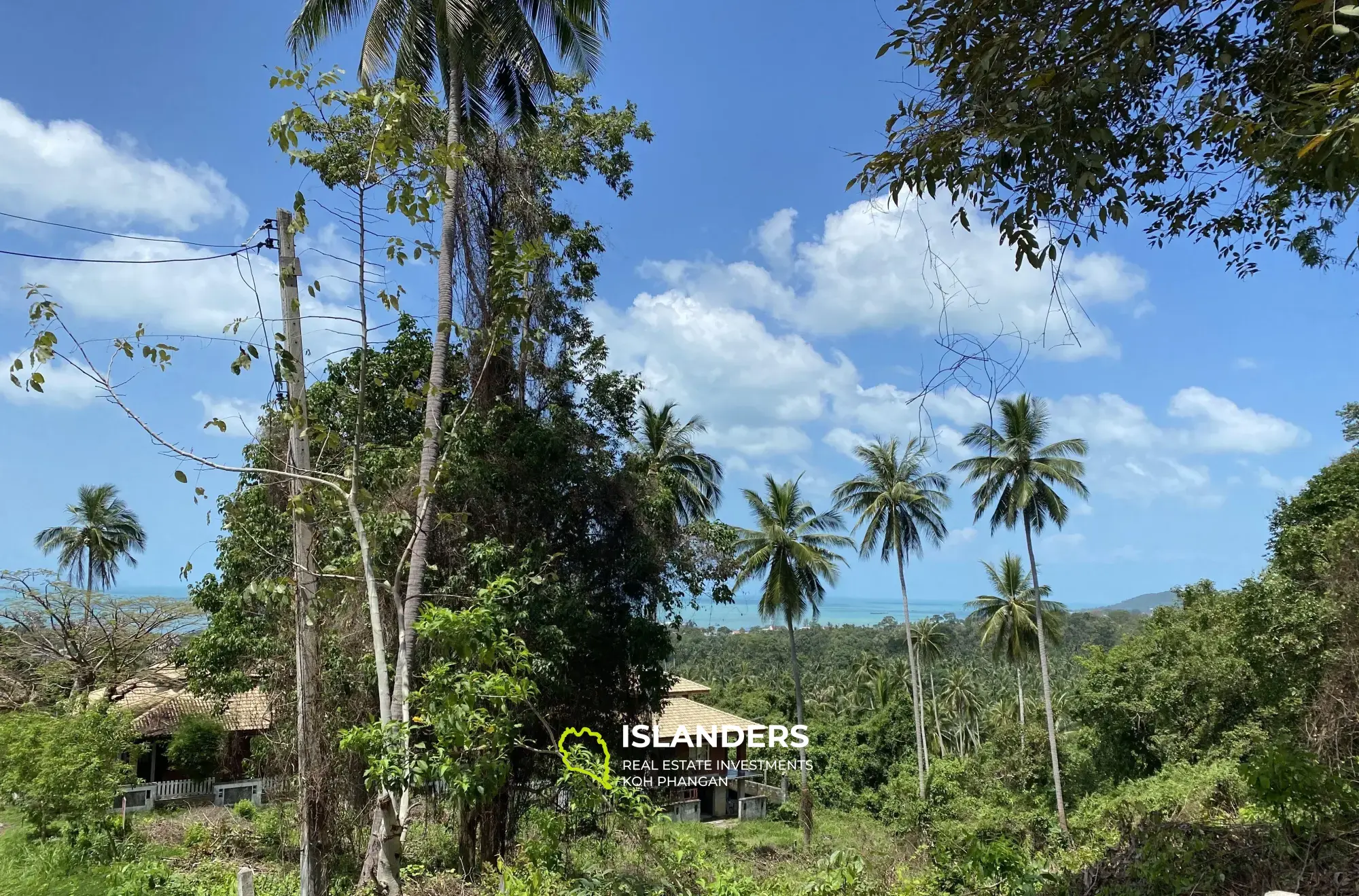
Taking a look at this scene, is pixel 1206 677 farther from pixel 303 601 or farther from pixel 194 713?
pixel 194 713

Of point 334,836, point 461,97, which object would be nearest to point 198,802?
point 334,836

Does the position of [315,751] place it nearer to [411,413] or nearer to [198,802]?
[411,413]

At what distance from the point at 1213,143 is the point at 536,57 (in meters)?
8.68

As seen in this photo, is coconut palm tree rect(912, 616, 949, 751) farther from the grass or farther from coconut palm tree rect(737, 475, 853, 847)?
the grass

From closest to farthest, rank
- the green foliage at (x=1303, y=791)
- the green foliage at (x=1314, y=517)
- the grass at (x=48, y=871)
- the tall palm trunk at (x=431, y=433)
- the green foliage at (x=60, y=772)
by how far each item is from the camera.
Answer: the green foliage at (x=1303, y=791) < the tall palm trunk at (x=431, y=433) < the grass at (x=48, y=871) < the green foliage at (x=60, y=772) < the green foliage at (x=1314, y=517)

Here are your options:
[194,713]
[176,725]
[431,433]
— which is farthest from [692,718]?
[431,433]

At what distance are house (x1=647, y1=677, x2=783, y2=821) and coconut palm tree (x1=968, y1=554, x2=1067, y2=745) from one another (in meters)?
10.5

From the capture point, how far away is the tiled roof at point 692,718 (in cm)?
2319

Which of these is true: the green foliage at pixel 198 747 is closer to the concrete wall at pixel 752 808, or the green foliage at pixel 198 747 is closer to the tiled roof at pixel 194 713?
the tiled roof at pixel 194 713

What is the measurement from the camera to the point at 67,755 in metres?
11.7

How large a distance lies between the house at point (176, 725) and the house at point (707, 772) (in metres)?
11.1

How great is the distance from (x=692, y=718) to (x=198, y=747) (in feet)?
45.1

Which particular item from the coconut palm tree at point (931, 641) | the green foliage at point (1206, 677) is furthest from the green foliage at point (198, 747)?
the coconut palm tree at point (931, 641)

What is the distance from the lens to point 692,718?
25.0 meters
